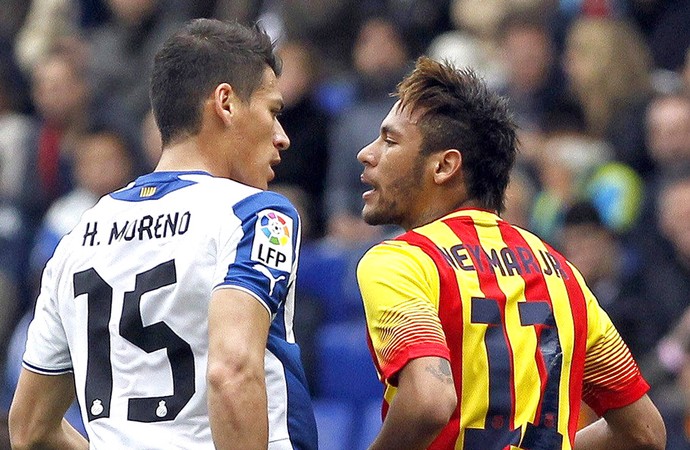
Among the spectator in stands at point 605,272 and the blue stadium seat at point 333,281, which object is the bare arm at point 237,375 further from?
the blue stadium seat at point 333,281

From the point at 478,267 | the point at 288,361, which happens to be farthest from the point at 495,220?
the point at 288,361

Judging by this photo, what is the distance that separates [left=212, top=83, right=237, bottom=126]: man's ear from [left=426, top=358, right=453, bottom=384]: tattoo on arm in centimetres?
93

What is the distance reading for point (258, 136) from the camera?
4367 mm

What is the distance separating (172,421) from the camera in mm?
4074

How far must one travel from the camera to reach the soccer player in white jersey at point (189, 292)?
391cm

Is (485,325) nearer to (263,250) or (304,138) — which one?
(263,250)

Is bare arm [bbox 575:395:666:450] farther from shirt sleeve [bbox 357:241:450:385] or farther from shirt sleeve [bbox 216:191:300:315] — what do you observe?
shirt sleeve [bbox 216:191:300:315]

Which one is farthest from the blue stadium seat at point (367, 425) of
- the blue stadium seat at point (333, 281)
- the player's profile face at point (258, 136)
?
the player's profile face at point (258, 136)

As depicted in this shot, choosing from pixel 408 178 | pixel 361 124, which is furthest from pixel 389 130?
pixel 361 124

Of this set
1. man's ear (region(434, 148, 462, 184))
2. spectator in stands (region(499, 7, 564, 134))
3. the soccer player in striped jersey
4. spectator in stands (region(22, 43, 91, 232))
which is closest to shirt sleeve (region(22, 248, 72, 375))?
the soccer player in striped jersey

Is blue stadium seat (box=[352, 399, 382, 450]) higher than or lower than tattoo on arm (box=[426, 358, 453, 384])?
lower

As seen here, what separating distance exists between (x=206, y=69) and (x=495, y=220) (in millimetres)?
971

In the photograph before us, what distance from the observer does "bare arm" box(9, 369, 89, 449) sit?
449 centimetres

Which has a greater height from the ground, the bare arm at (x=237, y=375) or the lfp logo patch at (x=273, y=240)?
the lfp logo patch at (x=273, y=240)
